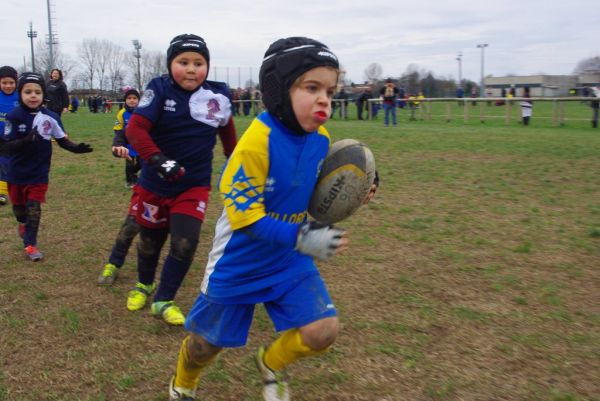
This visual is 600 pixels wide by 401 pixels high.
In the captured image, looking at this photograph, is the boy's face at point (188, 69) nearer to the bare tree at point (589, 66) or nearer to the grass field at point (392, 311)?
the grass field at point (392, 311)

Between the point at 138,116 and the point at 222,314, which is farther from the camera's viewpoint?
the point at 138,116

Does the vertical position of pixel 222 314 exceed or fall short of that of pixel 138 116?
it falls short

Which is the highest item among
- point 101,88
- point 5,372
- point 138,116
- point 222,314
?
point 101,88

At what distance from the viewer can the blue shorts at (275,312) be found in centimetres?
291

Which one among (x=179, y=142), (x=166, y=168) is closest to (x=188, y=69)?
(x=179, y=142)

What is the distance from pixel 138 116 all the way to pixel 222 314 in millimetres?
1884

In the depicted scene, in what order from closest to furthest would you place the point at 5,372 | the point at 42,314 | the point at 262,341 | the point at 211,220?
the point at 5,372
the point at 262,341
the point at 42,314
the point at 211,220

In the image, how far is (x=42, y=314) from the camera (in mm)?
4703

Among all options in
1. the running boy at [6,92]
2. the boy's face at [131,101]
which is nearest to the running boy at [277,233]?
the running boy at [6,92]

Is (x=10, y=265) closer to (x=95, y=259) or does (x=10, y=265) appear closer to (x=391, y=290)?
(x=95, y=259)

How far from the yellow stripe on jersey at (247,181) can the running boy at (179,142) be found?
1569 millimetres

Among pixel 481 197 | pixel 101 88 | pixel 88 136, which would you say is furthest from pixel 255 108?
pixel 101 88

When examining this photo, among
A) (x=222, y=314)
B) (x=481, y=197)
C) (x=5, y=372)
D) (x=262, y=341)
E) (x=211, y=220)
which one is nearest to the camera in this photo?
(x=222, y=314)

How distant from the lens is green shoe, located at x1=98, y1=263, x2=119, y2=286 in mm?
5402
